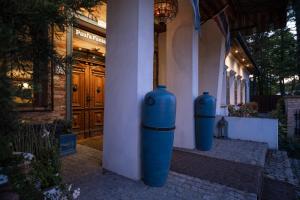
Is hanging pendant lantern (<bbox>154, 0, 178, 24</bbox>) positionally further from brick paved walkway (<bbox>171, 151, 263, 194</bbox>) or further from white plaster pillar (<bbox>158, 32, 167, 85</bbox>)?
white plaster pillar (<bbox>158, 32, 167, 85</bbox>)

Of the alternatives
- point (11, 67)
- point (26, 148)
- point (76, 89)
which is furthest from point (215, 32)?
point (11, 67)

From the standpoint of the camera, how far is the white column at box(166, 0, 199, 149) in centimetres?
499

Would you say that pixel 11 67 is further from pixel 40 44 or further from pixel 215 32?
pixel 215 32

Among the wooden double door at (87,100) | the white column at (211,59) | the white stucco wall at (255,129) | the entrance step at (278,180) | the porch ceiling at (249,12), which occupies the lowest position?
the entrance step at (278,180)

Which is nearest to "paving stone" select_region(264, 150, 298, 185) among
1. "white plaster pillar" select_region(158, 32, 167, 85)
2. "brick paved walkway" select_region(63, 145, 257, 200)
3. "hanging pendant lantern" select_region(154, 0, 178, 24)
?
"brick paved walkway" select_region(63, 145, 257, 200)

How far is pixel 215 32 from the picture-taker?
6855 millimetres

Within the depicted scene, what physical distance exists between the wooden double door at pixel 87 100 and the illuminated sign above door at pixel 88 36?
2.07 feet

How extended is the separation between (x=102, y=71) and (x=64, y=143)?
8.17 ft

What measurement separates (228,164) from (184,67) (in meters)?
2.16

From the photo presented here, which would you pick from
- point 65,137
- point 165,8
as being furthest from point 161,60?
point 65,137

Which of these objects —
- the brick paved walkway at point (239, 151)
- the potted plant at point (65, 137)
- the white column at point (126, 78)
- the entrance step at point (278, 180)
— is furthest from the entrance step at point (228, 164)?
the potted plant at point (65, 137)

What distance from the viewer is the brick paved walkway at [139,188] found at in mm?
2734

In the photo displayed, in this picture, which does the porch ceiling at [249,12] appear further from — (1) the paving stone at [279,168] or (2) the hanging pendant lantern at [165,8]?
(1) the paving stone at [279,168]

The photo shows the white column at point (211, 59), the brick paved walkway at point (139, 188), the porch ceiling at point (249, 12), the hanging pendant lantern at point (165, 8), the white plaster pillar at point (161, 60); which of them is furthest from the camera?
the white plaster pillar at point (161, 60)
